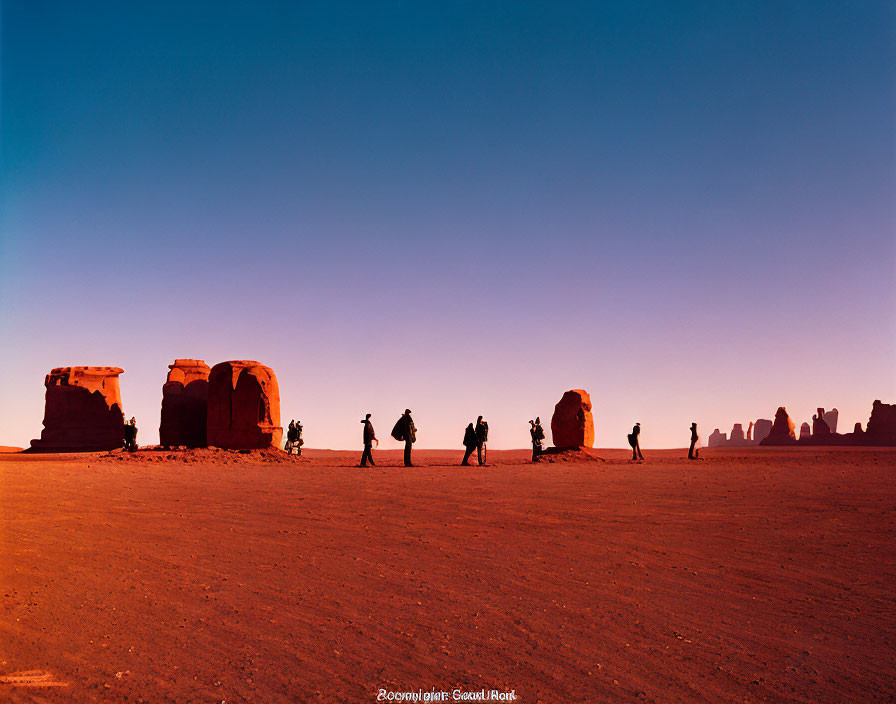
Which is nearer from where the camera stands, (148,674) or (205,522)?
(148,674)

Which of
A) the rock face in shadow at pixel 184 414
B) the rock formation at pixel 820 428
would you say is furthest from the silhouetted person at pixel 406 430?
the rock formation at pixel 820 428

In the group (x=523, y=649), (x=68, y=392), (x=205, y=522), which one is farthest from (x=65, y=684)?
(x=68, y=392)

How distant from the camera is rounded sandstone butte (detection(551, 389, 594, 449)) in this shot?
38938mm

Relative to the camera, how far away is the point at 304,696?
5.24m

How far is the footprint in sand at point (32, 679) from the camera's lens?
5.37 metres

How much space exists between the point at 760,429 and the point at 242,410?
161 m

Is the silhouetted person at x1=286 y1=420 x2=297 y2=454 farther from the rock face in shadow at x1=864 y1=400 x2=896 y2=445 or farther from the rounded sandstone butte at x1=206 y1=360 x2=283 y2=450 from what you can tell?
the rock face in shadow at x1=864 y1=400 x2=896 y2=445

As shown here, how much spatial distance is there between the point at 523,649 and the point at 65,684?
158 inches

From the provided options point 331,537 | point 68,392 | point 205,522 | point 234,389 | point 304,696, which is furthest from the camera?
point 68,392

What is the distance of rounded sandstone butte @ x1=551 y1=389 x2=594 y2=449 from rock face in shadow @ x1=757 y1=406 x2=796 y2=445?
65.0 m

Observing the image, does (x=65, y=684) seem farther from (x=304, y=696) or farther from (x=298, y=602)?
(x=298, y=602)

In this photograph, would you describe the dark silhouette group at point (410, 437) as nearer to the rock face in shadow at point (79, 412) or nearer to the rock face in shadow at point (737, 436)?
the rock face in shadow at point (79, 412)

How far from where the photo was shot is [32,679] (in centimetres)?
546

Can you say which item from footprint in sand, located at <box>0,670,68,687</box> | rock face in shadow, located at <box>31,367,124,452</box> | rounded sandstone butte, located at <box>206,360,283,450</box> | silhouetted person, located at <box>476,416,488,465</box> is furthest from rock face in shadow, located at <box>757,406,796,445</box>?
footprint in sand, located at <box>0,670,68,687</box>
